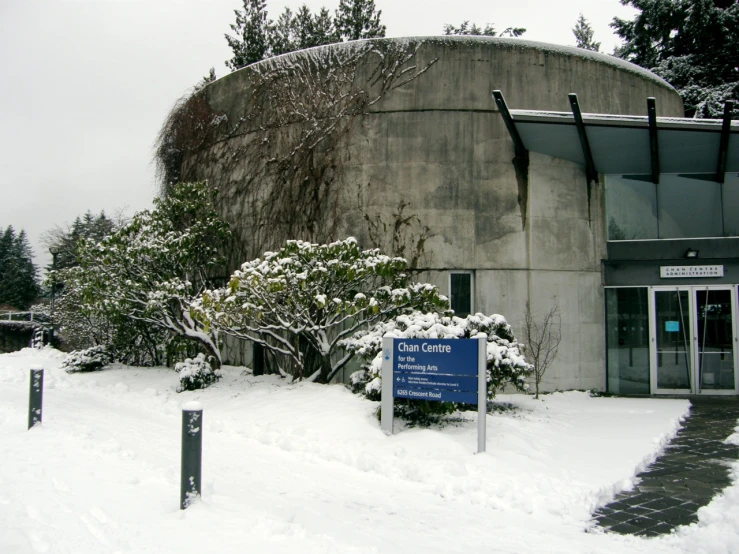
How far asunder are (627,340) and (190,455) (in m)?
11.0

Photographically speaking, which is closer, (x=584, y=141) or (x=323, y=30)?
(x=584, y=141)

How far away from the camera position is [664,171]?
46.7 feet

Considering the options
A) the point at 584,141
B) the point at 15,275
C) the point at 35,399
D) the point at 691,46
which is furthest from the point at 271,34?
the point at 15,275

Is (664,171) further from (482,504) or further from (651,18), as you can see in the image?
(651,18)

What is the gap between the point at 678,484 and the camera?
22.4 feet

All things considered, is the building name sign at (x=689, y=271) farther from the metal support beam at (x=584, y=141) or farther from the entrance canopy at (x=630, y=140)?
the metal support beam at (x=584, y=141)

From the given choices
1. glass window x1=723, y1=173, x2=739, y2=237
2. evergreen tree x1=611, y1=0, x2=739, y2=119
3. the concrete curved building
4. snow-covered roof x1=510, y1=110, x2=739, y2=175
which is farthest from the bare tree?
evergreen tree x1=611, y1=0, x2=739, y2=119

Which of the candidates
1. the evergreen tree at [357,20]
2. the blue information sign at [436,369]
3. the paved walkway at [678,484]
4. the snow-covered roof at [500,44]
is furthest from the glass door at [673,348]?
the evergreen tree at [357,20]

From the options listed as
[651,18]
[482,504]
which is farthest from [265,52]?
[482,504]

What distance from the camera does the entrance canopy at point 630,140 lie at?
12.5 metres

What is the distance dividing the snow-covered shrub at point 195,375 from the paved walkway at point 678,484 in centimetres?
894

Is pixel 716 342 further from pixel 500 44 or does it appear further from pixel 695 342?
pixel 500 44

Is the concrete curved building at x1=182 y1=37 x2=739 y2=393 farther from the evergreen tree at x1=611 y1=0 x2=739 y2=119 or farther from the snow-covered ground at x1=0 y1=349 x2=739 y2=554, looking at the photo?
the evergreen tree at x1=611 y1=0 x2=739 y2=119

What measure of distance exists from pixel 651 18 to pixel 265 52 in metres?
18.5
